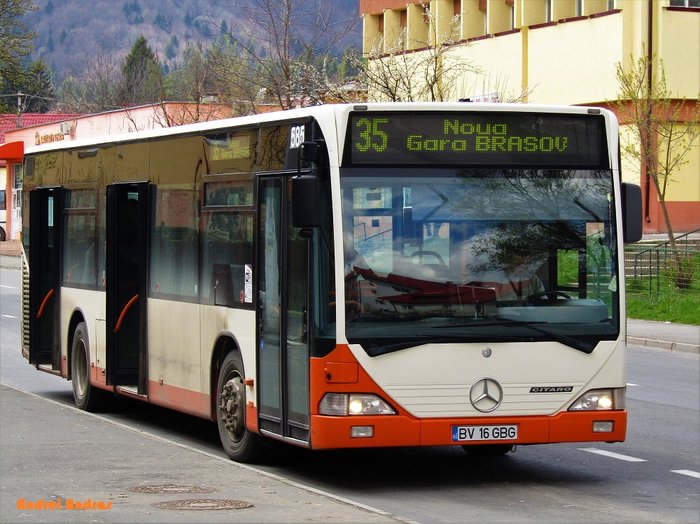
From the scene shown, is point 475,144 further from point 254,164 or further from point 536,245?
point 254,164

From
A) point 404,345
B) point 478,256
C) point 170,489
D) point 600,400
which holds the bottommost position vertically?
point 170,489

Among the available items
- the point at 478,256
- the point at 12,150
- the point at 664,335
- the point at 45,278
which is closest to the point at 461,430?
the point at 478,256

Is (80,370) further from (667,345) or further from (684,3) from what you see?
(684,3)

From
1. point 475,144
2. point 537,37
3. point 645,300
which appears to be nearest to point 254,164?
point 475,144

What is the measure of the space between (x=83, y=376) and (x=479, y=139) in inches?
276

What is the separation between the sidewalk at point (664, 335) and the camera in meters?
26.6

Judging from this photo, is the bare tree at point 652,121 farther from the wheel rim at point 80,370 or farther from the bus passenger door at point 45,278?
the wheel rim at point 80,370

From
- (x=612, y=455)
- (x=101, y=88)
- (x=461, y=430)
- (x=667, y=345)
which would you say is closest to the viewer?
(x=461, y=430)

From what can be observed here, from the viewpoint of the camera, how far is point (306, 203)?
10.6m

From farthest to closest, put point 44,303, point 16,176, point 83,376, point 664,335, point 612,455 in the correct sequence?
1. point 16,176
2. point 664,335
3. point 44,303
4. point 83,376
5. point 612,455

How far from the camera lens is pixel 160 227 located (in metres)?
14.3

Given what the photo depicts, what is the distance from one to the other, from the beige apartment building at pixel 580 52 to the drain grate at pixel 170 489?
1218 inches

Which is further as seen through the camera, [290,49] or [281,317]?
[290,49]

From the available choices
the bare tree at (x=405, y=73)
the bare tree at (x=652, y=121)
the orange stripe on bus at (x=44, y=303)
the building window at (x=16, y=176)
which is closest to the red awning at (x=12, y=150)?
the orange stripe on bus at (x=44, y=303)
